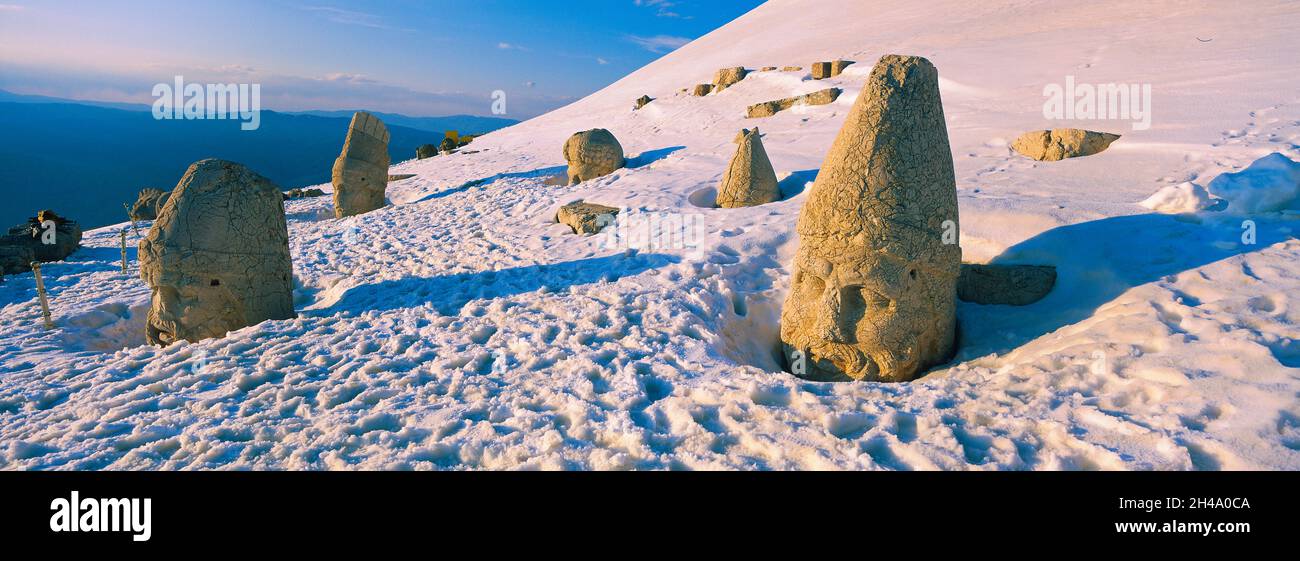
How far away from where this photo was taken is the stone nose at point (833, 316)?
472 centimetres

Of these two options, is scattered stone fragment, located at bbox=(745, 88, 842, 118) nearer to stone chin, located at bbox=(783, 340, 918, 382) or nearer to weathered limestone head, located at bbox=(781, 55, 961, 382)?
weathered limestone head, located at bbox=(781, 55, 961, 382)

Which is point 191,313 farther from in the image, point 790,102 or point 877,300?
point 790,102

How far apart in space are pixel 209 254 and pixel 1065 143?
11.0 metres

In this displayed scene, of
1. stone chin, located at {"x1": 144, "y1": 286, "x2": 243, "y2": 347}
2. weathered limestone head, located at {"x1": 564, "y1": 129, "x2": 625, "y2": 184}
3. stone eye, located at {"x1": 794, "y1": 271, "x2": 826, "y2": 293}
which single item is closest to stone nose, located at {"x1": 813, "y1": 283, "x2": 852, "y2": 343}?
stone eye, located at {"x1": 794, "y1": 271, "x2": 826, "y2": 293}

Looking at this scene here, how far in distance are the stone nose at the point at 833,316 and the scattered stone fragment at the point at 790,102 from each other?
44.3 feet

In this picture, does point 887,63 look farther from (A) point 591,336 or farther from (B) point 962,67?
(B) point 962,67

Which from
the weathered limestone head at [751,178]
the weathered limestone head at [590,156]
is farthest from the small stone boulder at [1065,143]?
the weathered limestone head at [590,156]

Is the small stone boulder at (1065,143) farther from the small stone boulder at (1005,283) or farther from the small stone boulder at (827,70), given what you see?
the small stone boulder at (827,70)

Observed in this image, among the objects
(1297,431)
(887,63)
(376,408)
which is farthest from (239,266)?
(1297,431)

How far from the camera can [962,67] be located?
55.2 ft

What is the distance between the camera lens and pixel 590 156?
13.3 meters

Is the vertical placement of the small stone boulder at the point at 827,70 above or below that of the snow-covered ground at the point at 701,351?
above

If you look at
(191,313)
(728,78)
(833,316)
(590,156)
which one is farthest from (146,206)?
(728,78)

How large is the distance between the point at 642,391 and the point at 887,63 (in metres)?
3.02
